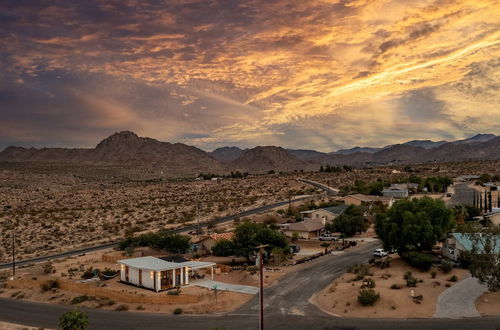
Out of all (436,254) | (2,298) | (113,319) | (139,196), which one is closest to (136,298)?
(113,319)

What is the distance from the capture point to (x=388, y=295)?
33719mm

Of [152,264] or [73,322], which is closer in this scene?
[73,322]

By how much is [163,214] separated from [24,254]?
2961 centimetres

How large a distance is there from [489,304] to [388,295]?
22.2ft

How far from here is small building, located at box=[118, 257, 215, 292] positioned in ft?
127

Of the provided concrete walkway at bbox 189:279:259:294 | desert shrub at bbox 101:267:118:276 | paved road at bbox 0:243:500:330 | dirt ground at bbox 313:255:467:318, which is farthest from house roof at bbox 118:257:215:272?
dirt ground at bbox 313:255:467:318

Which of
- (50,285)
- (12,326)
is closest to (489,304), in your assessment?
(12,326)

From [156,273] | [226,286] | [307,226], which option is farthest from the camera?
[307,226]

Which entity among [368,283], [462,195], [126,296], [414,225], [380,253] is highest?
[462,195]

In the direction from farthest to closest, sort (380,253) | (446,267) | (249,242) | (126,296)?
(249,242) < (380,253) < (446,267) < (126,296)

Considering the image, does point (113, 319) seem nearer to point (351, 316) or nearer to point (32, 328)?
point (32, 328)

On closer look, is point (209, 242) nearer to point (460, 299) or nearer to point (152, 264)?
point (152, 264)

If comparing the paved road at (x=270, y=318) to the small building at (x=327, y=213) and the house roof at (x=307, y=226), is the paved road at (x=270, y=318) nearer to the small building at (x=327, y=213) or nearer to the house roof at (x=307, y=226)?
the house roof at (x=307, y=226)

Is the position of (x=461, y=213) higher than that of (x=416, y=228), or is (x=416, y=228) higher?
(x=416, y=228)
